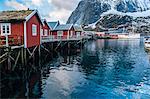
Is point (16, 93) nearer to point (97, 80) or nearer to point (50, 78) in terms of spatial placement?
point (50, 78)

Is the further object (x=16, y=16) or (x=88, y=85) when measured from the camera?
(x=16, y=16)

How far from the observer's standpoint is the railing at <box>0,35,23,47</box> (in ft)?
75.4

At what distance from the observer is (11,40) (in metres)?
24.6

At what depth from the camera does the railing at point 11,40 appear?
2299 centimetres

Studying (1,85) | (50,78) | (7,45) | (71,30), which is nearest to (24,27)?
(7,45)

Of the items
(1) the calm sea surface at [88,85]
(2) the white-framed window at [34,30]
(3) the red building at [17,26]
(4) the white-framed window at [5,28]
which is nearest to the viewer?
(1) the calm sea surface at [88,85]

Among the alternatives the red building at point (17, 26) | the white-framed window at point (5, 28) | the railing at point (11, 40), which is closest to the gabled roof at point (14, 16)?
the red building at point (17, 26)

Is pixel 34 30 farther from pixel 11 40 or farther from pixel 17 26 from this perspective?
pixel 11 40

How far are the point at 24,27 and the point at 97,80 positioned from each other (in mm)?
9990

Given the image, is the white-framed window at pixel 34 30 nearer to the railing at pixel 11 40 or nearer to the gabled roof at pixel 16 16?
the gabled roof at pixel 16 16

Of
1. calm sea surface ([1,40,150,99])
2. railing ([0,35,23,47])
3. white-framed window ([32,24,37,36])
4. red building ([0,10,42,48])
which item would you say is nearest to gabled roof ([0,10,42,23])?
red building ([0,10,42,48])

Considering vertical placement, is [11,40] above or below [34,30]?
below

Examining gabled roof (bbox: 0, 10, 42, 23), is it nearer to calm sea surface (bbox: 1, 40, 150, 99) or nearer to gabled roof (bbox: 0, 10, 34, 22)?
gabled roof (bbox: 0, 10, 34, 22)

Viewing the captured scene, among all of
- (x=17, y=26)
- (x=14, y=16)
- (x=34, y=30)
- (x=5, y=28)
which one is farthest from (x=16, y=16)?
(x=34, y=30)
